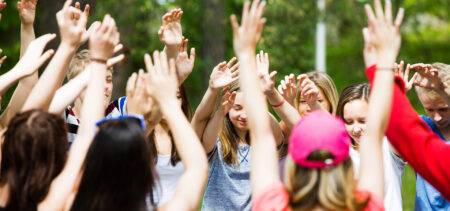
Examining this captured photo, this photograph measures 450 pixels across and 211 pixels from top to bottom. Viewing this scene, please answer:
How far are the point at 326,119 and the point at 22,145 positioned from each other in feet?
4.84

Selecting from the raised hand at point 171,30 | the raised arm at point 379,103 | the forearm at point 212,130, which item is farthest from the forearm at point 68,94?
the raised arm at point 379,103

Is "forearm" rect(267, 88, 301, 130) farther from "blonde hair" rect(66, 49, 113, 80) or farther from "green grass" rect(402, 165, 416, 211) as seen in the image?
"green grass" rect(402, 165, 416, 211)

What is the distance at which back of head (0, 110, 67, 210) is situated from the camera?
282cm

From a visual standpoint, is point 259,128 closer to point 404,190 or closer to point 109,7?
point 404,190

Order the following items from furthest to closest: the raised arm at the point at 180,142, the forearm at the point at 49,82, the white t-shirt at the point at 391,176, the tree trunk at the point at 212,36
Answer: the tree trunk at the point at 212,36
the white t-shirt at the point at 391,176
the forearm at the point at 49,82
the raised arm at the point at 180,142

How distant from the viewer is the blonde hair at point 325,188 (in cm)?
248

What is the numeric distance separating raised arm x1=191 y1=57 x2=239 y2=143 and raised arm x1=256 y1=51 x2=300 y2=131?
227mm

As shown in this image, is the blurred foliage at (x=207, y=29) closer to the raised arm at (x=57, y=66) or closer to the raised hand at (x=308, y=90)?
the raised hand at (x=308, y=90)

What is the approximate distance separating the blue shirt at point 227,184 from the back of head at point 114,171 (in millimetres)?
1782

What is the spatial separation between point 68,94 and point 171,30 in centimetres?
117

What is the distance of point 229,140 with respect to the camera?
452cm

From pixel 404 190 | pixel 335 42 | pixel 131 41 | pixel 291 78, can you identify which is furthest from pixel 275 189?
pixel 335 42

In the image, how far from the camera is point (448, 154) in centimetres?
258

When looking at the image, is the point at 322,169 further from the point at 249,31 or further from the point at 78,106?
the point at 78,106
